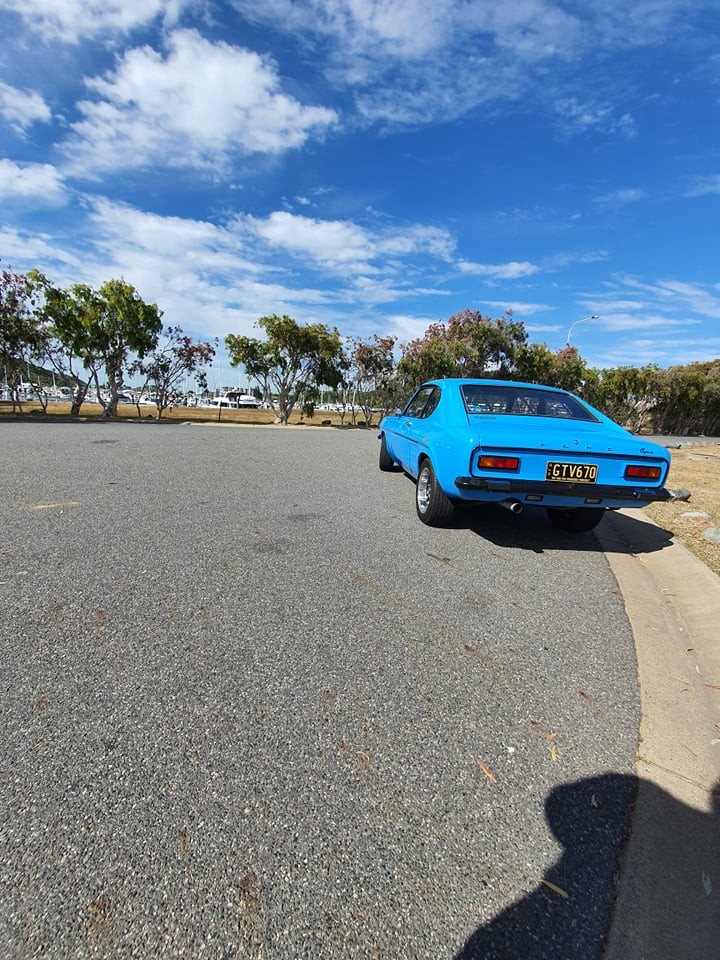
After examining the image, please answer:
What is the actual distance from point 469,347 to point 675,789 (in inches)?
1126

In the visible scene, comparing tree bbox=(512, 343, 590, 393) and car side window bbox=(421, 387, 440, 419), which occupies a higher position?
tree bbox=(512, 343, 590, 393)

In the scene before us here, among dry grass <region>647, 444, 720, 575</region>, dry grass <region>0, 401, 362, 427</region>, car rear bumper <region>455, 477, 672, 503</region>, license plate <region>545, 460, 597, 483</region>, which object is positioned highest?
license plate <region>545, 460, 597, 483</region>

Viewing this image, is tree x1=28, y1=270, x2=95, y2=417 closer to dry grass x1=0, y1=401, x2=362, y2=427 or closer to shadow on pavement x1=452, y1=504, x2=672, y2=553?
dry grass x1=0, y1=401, x2=362, y2=427

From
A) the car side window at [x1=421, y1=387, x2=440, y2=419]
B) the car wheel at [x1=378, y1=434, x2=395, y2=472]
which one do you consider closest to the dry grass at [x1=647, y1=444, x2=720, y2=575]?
the car side window at [x1=421, y1=387, x2=440, y2=419]

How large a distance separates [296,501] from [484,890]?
4.25 m

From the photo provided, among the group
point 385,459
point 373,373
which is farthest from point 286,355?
point 385,459

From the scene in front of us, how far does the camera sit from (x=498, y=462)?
144 inches

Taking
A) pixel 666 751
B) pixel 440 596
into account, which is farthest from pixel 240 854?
pixel 440 596

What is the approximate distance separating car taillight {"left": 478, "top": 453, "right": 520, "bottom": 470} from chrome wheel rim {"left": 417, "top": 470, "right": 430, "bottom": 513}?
103cm

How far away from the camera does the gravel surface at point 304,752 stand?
1.21m

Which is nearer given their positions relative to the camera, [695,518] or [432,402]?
[695,518]

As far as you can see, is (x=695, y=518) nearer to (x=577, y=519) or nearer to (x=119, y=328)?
(x=577, y=519)

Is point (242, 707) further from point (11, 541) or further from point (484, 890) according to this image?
point (11, 541)

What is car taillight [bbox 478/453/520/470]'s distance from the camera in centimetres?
364
